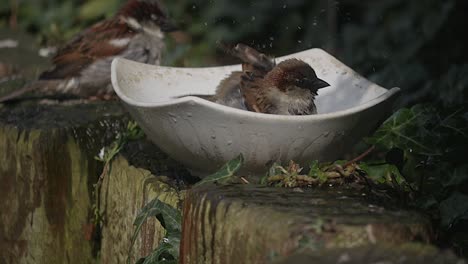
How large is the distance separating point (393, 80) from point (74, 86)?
2.05 meters

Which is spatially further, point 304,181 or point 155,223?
point 155,223

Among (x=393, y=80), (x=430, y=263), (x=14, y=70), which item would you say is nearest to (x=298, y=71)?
(x=430, y=263)

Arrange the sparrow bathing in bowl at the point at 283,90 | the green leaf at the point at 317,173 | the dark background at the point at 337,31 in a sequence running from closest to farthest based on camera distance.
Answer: the green leaf at the point at 317,173, the sparrow bathing in bowl at the point at 283,90, the dark background at the point at 337,31

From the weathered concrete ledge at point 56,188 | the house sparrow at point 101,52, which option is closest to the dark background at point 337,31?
the house sparrow at point 101,52

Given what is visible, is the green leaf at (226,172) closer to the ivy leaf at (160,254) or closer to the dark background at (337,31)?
the ivy leaf at (160,254)

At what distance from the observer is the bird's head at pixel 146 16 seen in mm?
6055

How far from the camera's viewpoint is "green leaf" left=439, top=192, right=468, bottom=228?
2.67 m

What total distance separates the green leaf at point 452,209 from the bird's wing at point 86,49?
3.53 meters

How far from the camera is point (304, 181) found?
2826 mm

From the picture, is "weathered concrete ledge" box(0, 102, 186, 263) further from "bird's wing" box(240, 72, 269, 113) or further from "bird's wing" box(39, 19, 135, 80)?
"bird's wing" box(39, 19, 135, 80)

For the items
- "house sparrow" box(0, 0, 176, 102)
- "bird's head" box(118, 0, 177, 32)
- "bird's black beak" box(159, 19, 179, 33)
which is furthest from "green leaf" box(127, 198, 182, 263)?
"bird's black beak" box(159, 19, 179, 33)

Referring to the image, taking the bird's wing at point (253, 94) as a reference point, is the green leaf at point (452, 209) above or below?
above

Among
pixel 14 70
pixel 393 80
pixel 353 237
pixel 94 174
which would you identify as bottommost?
pixel 14 70

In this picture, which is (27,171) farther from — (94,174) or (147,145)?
(147,145)
